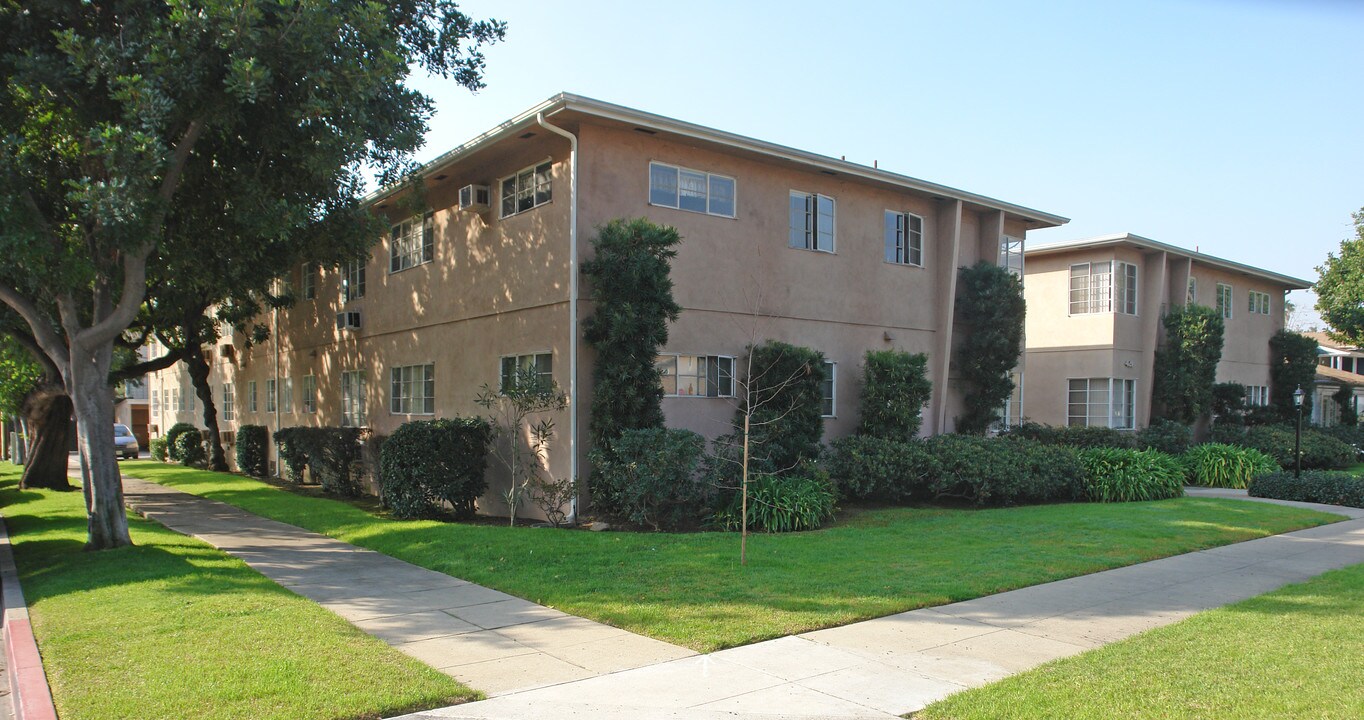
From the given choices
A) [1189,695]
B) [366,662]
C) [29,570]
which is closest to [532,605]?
[366,662]

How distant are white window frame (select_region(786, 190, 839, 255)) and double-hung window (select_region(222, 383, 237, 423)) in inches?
794

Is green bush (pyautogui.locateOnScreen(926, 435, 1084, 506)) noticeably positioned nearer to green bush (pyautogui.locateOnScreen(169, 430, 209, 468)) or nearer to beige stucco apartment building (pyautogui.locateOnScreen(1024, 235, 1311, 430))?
beige stucco apartment building (pyautogui.locateOnScreen(1024, 235, 1311, 430))

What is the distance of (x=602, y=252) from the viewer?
1259 centimetres

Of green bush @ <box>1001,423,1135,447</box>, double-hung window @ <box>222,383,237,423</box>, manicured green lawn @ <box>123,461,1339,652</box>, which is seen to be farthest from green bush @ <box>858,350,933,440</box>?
double-hung window @ <box>222,383,237,423</box>

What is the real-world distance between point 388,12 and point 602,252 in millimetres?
4397

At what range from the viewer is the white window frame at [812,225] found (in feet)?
51.3

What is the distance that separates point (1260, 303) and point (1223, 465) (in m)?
12.0

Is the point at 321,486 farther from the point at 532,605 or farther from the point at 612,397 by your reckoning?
the point at 532,605

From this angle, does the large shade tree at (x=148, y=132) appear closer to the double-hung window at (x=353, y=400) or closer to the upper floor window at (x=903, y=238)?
the double-hung window at (x=353, y=400)

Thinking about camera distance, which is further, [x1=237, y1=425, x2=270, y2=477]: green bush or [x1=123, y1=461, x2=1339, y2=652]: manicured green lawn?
[x1=237, y1=425, x2=270, y2=477]: green bush

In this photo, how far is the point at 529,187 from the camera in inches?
563

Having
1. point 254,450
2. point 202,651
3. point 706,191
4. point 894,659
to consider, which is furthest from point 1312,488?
point 254,450

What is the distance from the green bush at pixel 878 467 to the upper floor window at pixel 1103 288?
10.5 m

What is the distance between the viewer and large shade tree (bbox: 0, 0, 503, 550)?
980 centimetres
